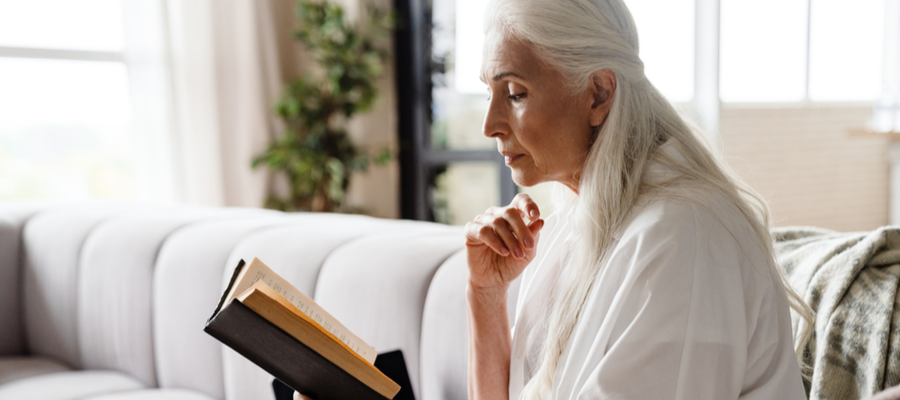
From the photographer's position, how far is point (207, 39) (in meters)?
3.90

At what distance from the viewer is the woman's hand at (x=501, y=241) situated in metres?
1.03

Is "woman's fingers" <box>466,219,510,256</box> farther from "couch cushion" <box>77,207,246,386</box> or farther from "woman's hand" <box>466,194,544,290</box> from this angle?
"couch cushion" <box>77,207,246,386</box>

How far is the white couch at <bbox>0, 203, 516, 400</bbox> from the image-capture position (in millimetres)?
1440

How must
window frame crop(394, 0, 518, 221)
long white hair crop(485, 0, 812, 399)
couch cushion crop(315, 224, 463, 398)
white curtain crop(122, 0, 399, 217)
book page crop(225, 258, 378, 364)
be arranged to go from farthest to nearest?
window frame crop(394, 0, 518, 221) → white curtain crop(122, 0, 399, 217) → couch cushion crop(315, 224, 463, 398) → book page crop(225, 258, 378, 364) → long white hair crop(485, 0, 812, 399)

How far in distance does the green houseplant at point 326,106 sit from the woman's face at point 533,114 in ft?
9.54

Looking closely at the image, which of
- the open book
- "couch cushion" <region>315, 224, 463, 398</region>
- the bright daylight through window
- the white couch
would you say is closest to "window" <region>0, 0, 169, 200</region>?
the bright daylight through window

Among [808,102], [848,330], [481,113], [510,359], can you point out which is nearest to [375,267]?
[510,359]

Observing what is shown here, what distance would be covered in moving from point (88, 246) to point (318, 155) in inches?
69.5

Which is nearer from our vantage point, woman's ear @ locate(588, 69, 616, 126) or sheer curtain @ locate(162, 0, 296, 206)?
woman's ear @ locate(588, 69, 616, 126)

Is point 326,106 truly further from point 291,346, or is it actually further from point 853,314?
point 853,314

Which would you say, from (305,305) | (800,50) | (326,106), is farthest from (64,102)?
(800,50)

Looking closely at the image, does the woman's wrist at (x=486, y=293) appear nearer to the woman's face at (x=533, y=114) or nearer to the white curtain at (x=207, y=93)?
the woman's face at (x=533, y=114)

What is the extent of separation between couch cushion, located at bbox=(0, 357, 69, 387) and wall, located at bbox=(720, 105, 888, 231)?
14.1 ft

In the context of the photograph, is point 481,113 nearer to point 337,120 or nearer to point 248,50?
point 337,120
